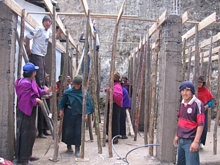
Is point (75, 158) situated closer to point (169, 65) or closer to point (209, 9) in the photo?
point (169, 65)

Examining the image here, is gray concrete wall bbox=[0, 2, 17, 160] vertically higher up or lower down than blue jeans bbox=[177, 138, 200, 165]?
higher up

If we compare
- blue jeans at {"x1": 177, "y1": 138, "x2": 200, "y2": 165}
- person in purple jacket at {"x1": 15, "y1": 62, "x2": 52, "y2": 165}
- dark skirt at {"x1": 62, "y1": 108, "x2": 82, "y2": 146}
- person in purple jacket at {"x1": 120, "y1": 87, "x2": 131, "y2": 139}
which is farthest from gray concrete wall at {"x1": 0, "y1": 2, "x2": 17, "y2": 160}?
person in purple jacket at {"x1": 120, "y1": 87, "x2": 131, "y2": 139}

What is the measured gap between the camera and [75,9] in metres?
13.3

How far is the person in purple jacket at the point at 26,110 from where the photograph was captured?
407 centimetres

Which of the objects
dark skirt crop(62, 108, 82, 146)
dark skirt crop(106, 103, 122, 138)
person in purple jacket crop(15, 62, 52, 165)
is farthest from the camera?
dark skirt crop(106, 103, 122, 138)

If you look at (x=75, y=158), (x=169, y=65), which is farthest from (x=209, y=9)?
(x=75, y=158)

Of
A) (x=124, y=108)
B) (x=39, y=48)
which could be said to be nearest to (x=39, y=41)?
(x=39, y=48)

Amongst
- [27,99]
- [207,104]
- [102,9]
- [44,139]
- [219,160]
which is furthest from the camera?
[102,9]

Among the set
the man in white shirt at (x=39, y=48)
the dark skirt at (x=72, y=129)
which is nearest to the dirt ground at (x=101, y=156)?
the dark skirt at (x=72, y=129)

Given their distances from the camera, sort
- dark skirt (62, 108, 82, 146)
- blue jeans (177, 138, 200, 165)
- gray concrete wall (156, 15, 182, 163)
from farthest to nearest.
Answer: dark skirt (62, 108, 82, 146), gray concrete wall (156, 15, 182, 163), blue jeans (177, 138, 200, 165)

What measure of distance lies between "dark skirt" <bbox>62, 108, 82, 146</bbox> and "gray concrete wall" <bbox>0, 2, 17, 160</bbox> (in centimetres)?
102

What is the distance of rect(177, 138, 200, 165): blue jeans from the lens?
3.31 m

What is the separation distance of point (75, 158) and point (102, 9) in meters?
9.29

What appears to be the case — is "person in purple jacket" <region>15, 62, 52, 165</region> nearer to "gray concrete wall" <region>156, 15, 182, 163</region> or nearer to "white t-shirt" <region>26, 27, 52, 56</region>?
"white t-shirt" <region>26, 27, 52, 56</region>
